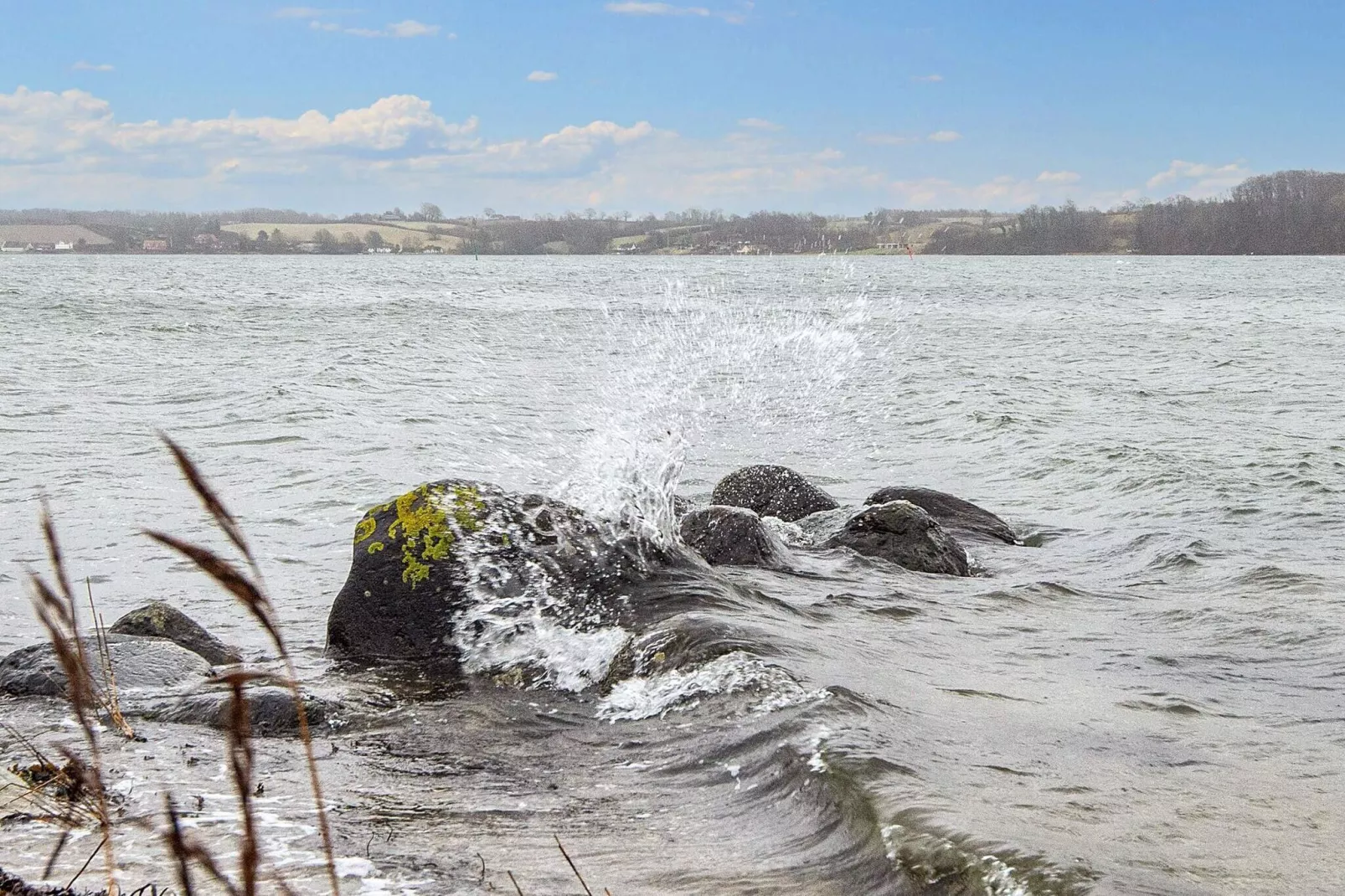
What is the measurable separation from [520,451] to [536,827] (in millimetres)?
12728

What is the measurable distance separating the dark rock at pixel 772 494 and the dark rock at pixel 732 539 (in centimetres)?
241

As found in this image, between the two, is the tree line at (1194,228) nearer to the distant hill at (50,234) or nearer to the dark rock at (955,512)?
the distant hill at (50,234)

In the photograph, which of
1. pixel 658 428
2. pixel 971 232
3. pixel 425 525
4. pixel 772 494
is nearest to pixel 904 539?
pixel 772 494

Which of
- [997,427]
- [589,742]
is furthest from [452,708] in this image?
[997,427]

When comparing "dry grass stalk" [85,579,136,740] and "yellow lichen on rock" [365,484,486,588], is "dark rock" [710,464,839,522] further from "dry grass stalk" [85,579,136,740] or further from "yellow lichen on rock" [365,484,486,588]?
"dry grass stalk" [85,579,136,740]

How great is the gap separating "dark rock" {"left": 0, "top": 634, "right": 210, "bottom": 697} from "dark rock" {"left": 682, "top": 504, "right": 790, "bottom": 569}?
386 centimetres

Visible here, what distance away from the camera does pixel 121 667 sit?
20.8 feet

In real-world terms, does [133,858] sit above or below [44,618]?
below

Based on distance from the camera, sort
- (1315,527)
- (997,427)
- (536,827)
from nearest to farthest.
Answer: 1. (536,827)
2. (1315,527)
3. (997,427)

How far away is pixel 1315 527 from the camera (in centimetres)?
1180

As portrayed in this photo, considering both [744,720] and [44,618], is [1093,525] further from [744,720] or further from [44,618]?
[44,618]

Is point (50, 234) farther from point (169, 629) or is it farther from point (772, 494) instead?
point (169, 629)

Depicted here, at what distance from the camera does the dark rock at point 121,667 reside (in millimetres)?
6137

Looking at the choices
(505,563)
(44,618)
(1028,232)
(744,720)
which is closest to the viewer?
(44,618)
